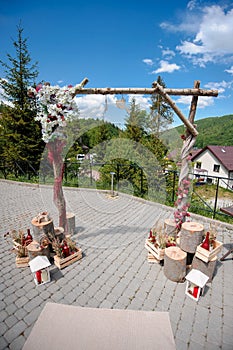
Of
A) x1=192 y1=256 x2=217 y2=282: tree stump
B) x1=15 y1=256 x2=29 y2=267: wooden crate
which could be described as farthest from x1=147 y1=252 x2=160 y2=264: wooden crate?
x1=15 y1=256 x2=29 y2=267: wooden crate

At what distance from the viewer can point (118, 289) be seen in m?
2.39

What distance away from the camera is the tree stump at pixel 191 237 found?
97.7 inches

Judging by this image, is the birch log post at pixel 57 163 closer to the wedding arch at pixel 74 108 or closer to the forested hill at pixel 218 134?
the wedding arch at pixel 74 108

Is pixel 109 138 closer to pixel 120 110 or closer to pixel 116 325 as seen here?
pixel 120 110

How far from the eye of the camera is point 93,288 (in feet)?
7.90

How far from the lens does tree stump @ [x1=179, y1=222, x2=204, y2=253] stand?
2.48m

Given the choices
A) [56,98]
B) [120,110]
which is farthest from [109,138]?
[56,98]

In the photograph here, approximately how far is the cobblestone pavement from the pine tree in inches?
199

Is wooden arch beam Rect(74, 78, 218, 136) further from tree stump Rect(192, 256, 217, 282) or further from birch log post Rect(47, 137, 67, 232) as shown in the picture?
tree stump Rect(192, 256, 217, 282)

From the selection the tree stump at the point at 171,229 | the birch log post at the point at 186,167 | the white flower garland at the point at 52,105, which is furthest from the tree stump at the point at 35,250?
the birch log post at the point at 186,167

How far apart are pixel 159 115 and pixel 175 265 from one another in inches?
94.6

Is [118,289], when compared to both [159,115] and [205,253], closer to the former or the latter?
[205,253]

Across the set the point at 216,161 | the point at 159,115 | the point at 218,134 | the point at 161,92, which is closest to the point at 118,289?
the point at 161,92

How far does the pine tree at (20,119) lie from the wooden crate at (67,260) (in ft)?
20.4
